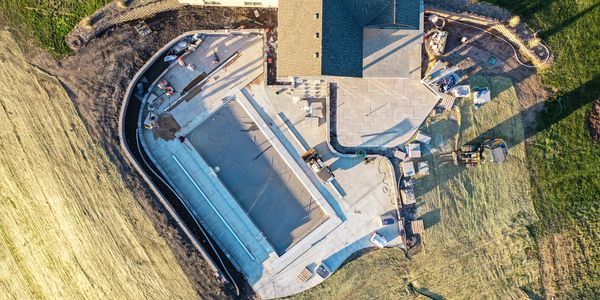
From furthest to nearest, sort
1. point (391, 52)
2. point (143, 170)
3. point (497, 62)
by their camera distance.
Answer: point (497, 62) < point (143, 170) < point (391, 52)

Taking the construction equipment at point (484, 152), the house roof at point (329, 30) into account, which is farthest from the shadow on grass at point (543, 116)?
the house roof at point (329, 30)

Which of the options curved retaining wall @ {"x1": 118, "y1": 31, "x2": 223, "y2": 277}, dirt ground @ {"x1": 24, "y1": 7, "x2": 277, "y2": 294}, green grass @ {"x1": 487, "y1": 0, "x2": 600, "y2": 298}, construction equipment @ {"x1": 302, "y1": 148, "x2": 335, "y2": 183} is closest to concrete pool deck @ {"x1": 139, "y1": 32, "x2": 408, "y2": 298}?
construction equipment @ {"x1": 302, "y1": 148, "x2": 335, "y2": 183}

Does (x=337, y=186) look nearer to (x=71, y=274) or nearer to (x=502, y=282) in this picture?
(x=502, y=282)

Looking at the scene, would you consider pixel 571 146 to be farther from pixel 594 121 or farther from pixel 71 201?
pixel 71 201

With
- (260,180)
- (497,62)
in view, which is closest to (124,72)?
(260,180)

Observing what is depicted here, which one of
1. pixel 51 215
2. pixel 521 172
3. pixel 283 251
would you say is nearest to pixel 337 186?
pixel 283 251

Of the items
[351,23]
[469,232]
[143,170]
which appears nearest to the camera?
[351,23]

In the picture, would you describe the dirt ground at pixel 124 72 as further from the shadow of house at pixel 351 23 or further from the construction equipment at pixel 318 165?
the construction equipment at pixel 318 165
